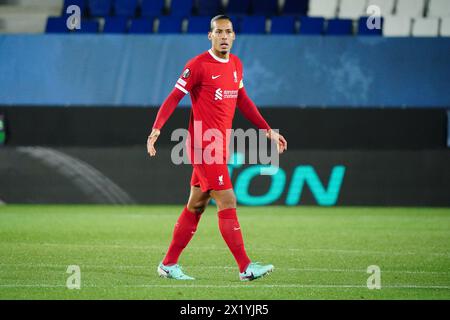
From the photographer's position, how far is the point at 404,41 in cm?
1891

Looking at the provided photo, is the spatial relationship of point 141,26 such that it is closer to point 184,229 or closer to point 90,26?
point 90,26

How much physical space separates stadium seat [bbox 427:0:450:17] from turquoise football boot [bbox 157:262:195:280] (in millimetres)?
13164

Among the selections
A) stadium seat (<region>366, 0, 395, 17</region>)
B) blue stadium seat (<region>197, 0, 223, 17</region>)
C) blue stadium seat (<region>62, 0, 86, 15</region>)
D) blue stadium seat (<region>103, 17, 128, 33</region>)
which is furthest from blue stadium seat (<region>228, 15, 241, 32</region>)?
blue stadium seat (<region>62, 0, 86, 15</region>)

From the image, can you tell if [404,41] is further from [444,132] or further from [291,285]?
[291,285]

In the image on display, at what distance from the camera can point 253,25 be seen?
20.2 m

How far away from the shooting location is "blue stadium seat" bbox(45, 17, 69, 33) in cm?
2025

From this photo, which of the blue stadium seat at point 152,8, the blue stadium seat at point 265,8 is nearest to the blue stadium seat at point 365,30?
the blue stadium seat at point 265,8

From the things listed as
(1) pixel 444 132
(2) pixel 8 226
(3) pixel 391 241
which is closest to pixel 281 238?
(3) pixel 391 241

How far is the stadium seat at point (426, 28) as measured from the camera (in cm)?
1966

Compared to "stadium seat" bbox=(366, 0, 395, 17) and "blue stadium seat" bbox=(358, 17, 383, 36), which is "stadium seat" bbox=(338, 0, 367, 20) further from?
"blue stadium seat" bbox=(358, 17, 383, 36)

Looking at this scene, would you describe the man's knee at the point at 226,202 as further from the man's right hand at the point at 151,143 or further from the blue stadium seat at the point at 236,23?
the blue stadium seat at the point at 236,23

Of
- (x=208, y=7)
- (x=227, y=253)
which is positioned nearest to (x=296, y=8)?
(x=208, y=7)

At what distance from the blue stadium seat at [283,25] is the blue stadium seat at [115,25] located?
3.17 meters

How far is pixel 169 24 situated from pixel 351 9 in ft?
12.8
